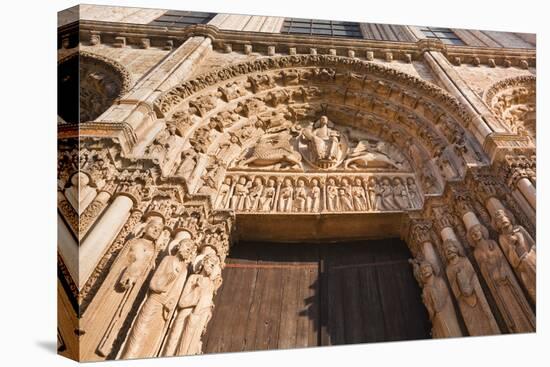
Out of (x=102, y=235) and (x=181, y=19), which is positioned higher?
(x=181, y=19)

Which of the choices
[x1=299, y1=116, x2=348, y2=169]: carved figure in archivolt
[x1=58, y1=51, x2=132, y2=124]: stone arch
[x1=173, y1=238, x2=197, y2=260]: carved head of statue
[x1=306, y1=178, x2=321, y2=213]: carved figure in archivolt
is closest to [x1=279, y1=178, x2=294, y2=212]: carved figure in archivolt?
[x1=306, y1=178, x2=321, y2=213]: carved figure in archivolt

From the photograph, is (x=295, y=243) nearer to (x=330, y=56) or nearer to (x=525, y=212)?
(x=525, y=212)

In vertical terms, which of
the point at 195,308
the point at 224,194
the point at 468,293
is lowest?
the point at 195,308

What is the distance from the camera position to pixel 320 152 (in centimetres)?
558

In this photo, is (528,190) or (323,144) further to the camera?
(323,144)

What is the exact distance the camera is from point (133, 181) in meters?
3.87

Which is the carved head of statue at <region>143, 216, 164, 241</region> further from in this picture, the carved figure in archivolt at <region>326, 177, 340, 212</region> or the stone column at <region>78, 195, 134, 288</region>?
the carved figure in archivolt at <region>326, 177, 340, 212</region>

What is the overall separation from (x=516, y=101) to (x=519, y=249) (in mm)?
3723

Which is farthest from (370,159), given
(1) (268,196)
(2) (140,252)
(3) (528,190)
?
(2) (140,252)

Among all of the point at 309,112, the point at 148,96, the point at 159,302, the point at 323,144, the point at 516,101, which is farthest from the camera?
the point at 309,112

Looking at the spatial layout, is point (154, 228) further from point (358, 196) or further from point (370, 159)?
point (370, 159)

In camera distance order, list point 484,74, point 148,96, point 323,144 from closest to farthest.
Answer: point 148,96 → point 323,144 → point 484,74

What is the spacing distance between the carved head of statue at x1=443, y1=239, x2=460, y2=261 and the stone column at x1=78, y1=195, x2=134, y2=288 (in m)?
3.24

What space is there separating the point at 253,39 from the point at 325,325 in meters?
5.07
